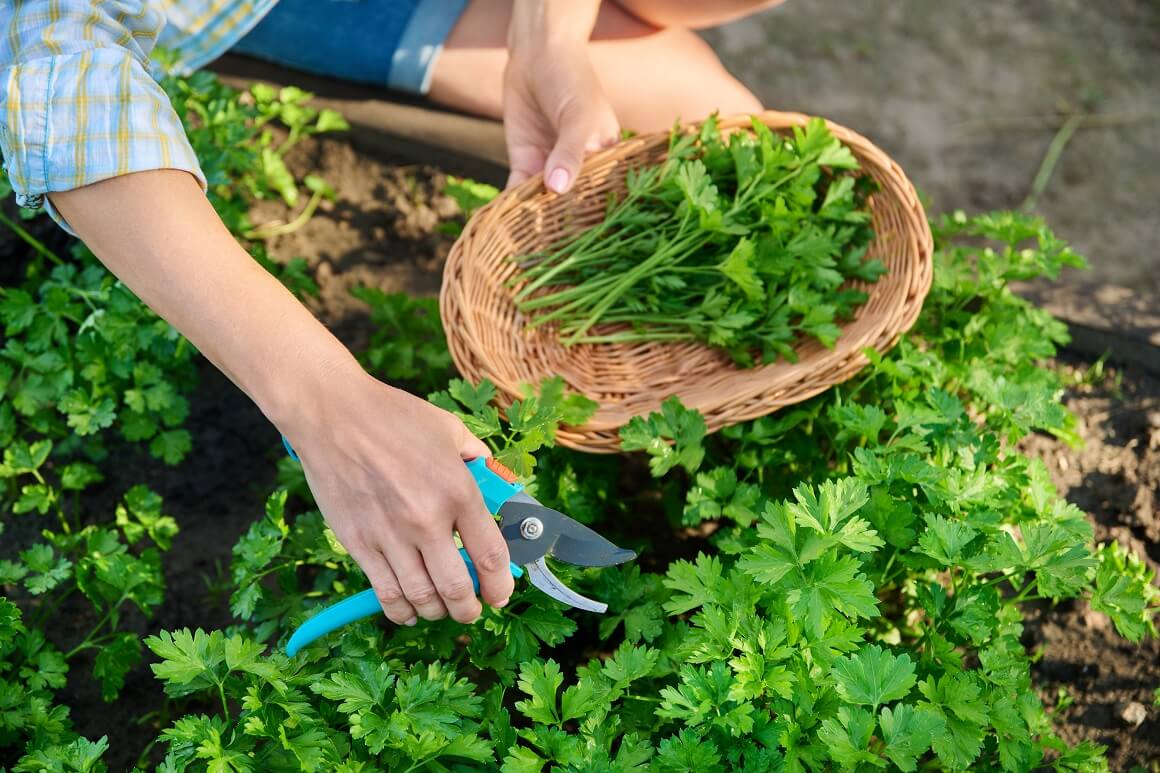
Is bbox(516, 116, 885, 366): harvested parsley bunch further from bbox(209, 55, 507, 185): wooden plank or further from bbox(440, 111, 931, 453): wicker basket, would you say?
bbox(209, 55, 507, 185): wooden plank

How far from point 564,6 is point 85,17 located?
3.46 ft

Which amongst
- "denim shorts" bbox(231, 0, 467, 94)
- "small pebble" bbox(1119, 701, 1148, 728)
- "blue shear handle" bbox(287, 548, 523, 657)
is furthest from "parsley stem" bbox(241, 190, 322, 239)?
"small pebble" bbox(1119, 701, 1148, 728)

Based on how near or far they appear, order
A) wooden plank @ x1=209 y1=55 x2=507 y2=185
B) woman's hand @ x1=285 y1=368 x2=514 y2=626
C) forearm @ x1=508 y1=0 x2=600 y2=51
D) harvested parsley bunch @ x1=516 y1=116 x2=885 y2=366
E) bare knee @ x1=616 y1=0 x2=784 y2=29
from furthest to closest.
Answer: wooden plank @ x1=209 y1=55 x2=507 y2=185 < bare knee @ x1=616 y1=0 x2=784 y2=29 < forearm @ x1=508 y1=0 x2=600 y2=51 < harvested parsley bunch @ x1=516 y1=116 x2=885 y2=366 < woman's hand @ x1=285 y1=368 x2=514 y2=626

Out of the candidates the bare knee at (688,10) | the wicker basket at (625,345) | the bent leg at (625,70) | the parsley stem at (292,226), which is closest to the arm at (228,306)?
the wicker basket at (625,345)

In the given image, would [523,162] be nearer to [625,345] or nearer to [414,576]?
[625,345]

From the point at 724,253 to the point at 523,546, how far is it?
104 centimetres

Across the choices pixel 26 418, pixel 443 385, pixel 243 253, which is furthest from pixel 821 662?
pixel 26 418

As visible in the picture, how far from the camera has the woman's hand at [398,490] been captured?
1.42 metres

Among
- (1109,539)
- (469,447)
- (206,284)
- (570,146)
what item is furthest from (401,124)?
(1109,539)

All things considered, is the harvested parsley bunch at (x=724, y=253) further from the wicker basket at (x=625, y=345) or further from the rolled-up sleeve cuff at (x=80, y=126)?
the rolled-up sleeve cuff at (x=80, y=126)

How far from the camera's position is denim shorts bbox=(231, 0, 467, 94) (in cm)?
286

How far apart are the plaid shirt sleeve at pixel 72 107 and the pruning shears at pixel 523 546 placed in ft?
1.70

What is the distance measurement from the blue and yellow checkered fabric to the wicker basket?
0.65m

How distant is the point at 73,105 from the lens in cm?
163
